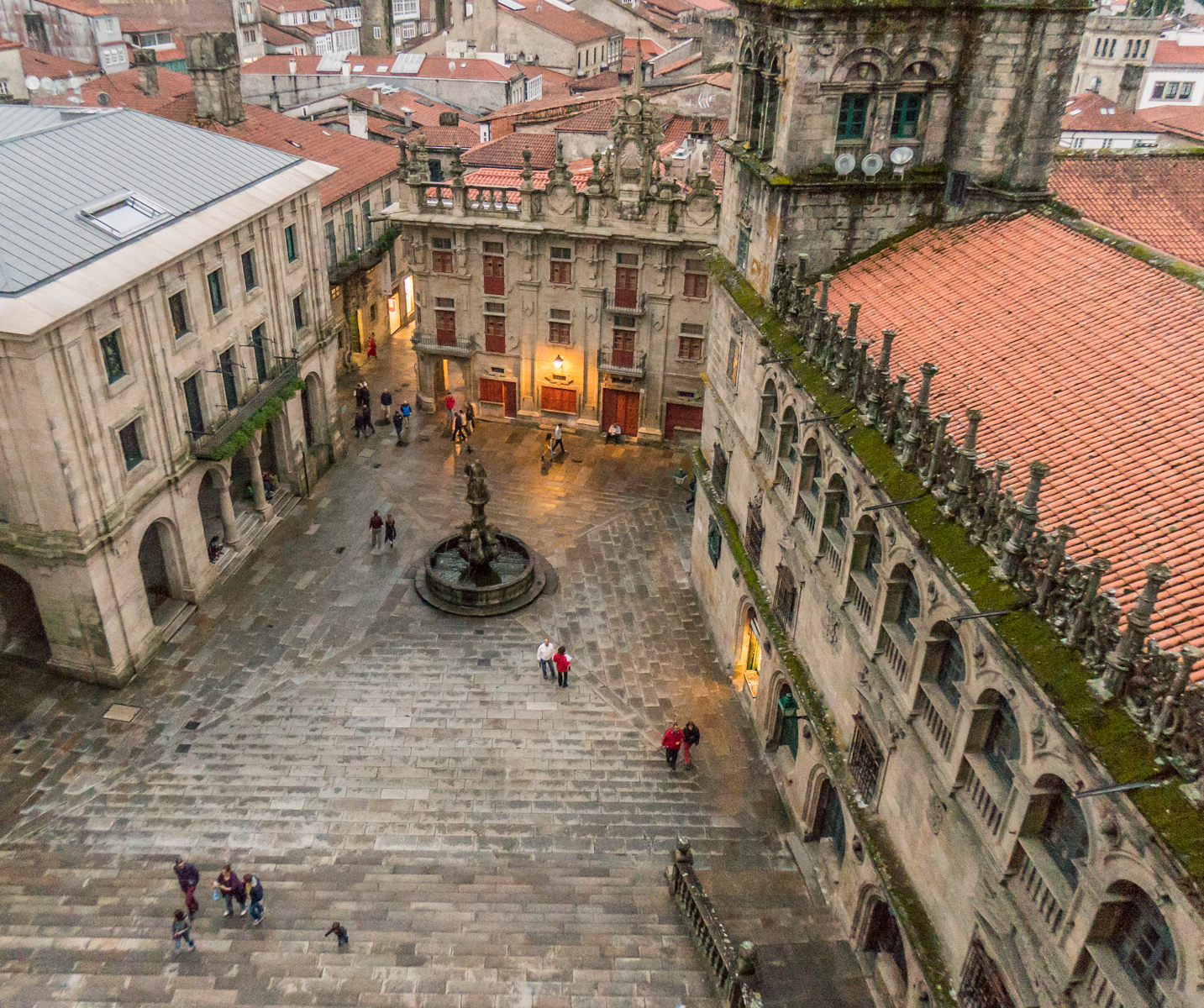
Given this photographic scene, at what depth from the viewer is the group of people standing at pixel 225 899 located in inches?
810

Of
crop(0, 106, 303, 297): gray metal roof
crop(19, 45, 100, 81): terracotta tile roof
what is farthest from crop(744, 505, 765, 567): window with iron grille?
crop(19, 45, 100, 81): terracotta tile roof

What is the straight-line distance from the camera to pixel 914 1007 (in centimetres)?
1755

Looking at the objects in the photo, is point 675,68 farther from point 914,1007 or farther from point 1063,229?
point 914,1007

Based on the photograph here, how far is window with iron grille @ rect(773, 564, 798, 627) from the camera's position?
79.8 feet

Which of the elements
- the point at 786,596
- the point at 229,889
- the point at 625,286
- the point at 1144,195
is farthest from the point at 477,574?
the point at 1144,195

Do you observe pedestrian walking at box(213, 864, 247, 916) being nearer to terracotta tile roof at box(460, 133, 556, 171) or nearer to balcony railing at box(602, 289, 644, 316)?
balcony railing at box(602, 289, 644, 316)

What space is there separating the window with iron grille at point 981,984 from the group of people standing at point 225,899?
1300 centimetres

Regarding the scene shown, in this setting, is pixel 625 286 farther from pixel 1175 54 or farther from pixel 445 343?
pixel 1175 54

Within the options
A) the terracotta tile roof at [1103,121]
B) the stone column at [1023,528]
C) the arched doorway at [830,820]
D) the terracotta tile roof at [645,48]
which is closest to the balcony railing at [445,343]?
the arched doorway at [830,820]

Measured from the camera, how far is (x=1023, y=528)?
44.7 feet

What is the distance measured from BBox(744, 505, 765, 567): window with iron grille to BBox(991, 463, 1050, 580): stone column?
12410mm

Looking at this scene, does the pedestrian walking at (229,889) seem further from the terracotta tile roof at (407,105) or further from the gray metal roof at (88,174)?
the terracotta tile roof at (407,105)

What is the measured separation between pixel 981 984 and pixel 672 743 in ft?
36.9

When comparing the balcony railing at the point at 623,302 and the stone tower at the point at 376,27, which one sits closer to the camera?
the balcony railing at the point at 623,302
